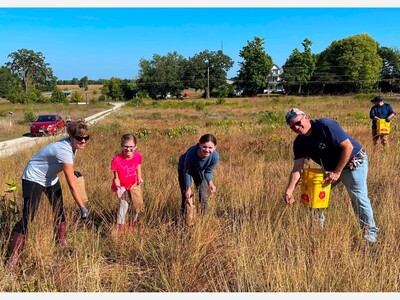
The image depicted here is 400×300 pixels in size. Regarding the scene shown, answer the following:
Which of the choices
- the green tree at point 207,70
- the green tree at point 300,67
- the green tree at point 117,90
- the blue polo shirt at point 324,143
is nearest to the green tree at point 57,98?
the green tree at point 117,90

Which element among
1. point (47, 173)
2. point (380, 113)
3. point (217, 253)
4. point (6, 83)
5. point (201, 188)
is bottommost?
point (217, 253)

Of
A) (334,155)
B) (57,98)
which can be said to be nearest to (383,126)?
(334,155)

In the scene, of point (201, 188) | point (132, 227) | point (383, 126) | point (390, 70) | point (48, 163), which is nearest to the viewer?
point (48, 163)

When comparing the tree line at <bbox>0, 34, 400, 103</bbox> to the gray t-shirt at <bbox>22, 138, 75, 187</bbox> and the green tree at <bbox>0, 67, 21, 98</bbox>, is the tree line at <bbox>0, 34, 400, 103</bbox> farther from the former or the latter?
the gray t-shirt at <bbox>22, 138, 75, 187</bbox>

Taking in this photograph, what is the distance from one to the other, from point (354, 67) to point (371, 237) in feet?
251

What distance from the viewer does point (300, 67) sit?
72.2 m

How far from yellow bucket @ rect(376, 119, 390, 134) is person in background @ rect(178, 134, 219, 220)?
19.7 feet

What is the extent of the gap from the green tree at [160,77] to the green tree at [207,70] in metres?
2.31

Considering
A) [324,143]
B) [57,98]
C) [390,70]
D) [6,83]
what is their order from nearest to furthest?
[324,143] < [57,98] < [6,83] < [390,70]

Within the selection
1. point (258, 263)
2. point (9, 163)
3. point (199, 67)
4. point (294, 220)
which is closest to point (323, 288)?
point (258, 263)

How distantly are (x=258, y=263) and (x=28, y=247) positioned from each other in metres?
1.94

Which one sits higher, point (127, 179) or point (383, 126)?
point (383, 126)

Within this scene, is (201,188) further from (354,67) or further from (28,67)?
(28,67)

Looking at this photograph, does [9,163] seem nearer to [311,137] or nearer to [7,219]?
[7,219]
